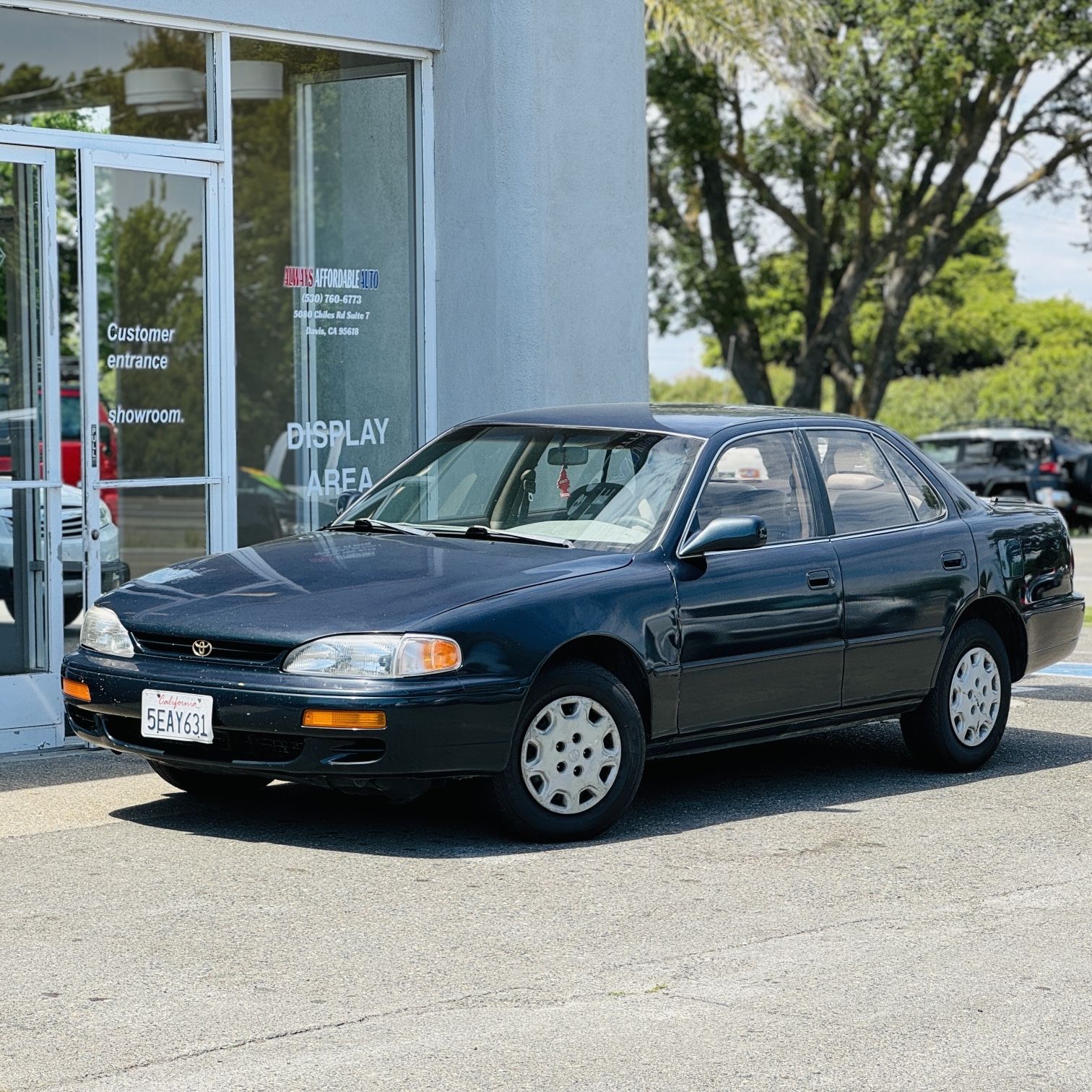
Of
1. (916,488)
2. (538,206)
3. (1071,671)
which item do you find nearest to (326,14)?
(538,206)

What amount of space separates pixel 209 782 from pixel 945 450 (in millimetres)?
24509

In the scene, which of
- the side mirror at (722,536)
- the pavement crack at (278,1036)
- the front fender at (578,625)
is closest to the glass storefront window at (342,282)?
the side mirror at (722,536)

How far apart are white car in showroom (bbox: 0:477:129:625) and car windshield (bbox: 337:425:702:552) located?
6.03ft

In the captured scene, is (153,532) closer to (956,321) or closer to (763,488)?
(763,488)

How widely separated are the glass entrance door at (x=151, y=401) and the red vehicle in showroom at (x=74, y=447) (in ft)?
0.09

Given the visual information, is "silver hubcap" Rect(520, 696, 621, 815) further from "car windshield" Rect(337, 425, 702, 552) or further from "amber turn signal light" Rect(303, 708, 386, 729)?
"car windshield" Rect(337, 425, 702, 552)

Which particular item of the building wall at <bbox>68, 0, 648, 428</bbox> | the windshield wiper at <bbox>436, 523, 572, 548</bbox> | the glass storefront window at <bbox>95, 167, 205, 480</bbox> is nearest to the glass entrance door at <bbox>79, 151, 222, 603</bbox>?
the glass storefront window at <bbox>95, 167, 205, 480</bbox>

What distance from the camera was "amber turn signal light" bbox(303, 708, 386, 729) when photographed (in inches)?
247

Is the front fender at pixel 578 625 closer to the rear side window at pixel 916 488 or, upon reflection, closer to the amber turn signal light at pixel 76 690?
the amber turn signal light at pixel 76 690

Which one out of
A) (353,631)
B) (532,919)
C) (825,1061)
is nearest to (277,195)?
(353,631)

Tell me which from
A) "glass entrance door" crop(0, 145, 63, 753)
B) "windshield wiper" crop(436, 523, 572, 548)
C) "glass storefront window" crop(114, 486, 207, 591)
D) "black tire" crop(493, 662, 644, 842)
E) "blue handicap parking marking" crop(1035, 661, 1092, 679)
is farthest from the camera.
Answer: "blue handicap parking marking" crop(1035, 661, 1092, 679)

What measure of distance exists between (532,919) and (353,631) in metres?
1.22

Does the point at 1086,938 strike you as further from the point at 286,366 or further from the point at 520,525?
the point at 286,366

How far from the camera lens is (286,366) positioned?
12203mm
